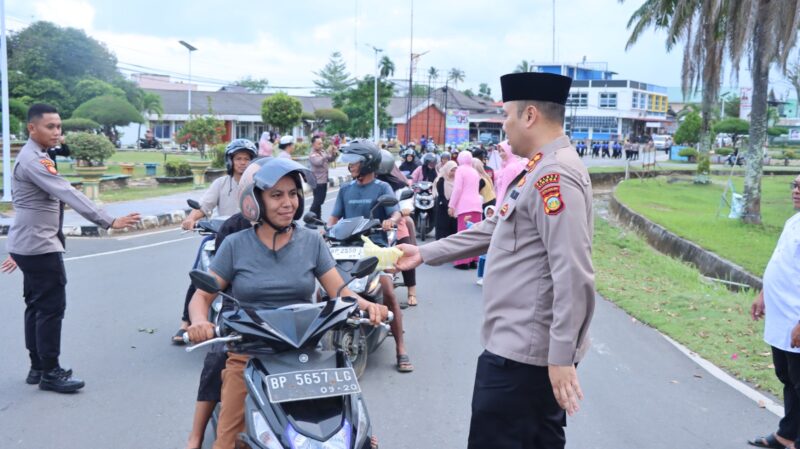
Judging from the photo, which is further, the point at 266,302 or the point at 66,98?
the point at 66,98

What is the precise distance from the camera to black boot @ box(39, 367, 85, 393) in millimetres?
5512

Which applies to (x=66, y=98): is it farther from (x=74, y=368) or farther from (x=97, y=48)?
(x=74, y=368)

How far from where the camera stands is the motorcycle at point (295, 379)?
3.11 metres

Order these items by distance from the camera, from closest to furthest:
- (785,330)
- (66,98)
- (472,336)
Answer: (785,330)
(472,336)
(66,98)

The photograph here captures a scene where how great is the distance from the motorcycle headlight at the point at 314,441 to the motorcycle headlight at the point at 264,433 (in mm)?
71

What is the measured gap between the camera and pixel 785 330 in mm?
4531

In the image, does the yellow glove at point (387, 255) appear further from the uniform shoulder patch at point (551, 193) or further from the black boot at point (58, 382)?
the black boot at point (58, 382)

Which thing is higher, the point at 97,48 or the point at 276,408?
the point at 97,48

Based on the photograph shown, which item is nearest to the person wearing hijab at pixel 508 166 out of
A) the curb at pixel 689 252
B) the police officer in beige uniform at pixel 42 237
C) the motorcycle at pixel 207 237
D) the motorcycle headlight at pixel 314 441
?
the motorcycle at pixel 207 237

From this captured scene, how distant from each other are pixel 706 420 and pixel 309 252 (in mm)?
3206

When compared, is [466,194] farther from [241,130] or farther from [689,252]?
[241,130]

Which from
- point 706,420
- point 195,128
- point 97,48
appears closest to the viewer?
point 706,420

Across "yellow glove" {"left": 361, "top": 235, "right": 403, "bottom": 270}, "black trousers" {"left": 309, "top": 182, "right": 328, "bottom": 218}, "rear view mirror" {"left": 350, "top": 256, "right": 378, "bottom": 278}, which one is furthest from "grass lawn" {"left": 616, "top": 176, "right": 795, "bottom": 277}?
"rear view mirror" {"left": 350, "top": 256, "right": 378, "bottom": 278}

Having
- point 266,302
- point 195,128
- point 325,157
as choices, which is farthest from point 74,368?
point 195,128
